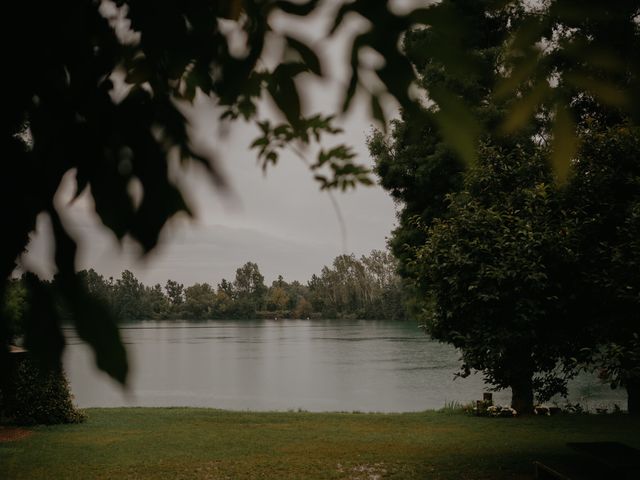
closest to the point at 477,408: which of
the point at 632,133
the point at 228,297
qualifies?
the point at 632,133

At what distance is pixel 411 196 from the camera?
1747 cm

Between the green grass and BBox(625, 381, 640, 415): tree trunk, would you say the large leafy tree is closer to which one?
the green grass

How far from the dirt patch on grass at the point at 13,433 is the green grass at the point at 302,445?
9.9 inches

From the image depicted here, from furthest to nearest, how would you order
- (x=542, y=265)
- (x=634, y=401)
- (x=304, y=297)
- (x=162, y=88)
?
(x=304, y=297) → (x=634, y=401) → (x=542, y=265) → (x=162, y=88)

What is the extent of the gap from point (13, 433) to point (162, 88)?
49.3 feet

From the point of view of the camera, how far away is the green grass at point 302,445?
9.88 meters

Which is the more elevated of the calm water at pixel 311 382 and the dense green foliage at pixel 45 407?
the dense green foliage at pixel 45 407

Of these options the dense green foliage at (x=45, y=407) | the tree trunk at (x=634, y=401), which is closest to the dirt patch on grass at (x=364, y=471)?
the dense green foliage at (x=45, y=407)

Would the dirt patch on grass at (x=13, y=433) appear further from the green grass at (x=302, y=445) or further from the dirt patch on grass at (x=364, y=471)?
the dirt patch on grass at (x=364, y=471)

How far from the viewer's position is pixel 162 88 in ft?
4.80

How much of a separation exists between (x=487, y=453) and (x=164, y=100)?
36.8ft

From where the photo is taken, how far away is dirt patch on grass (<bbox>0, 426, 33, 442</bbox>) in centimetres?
1320

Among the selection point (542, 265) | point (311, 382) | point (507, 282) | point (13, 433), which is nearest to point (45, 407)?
point (13, 433)

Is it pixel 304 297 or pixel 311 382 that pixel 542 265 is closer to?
pixel 311 382
